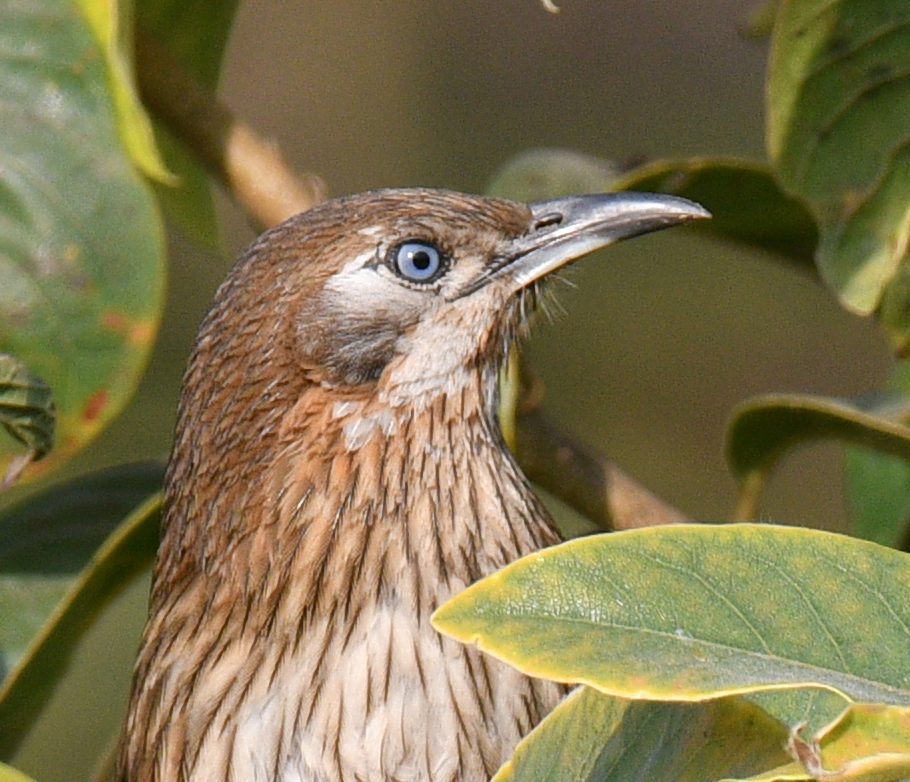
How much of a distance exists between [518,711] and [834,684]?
1.09 metres

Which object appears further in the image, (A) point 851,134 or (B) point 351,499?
(B) point 351,499

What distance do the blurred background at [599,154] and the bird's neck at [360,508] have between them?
5.23 metres

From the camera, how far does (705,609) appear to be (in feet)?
5.69

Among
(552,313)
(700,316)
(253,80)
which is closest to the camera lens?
(552,313)

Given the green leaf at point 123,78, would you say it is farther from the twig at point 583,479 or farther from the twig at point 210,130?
the twig at point 583,479

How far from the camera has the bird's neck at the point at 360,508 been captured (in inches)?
109

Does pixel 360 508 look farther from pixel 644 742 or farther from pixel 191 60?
pixel 644 742

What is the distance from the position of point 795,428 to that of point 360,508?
792mm

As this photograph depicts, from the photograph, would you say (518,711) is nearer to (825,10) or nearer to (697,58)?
(825,10)

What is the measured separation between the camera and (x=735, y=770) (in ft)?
5.56

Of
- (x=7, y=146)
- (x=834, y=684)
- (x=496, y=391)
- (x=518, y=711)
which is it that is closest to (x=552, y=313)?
(x=496, y=391)

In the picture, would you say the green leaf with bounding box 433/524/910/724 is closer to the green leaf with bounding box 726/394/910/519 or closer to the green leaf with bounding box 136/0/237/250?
the green leaf with bounding box 726/394/910/519

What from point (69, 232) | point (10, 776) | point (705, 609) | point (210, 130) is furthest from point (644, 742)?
point (210, 130)

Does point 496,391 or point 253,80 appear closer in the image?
point 496,391
